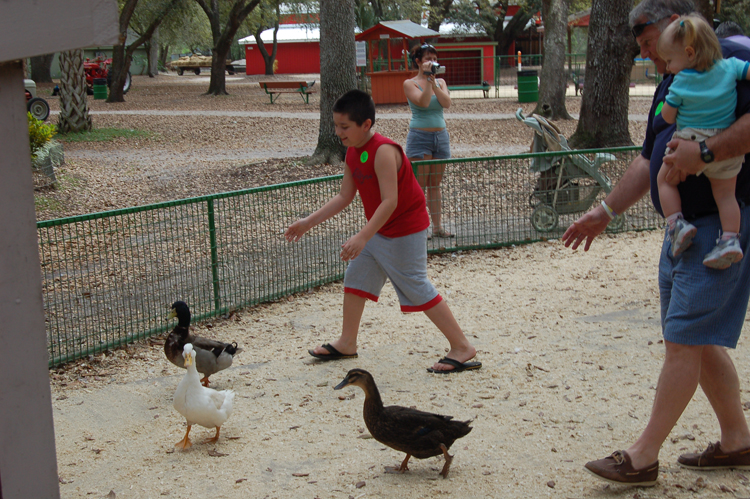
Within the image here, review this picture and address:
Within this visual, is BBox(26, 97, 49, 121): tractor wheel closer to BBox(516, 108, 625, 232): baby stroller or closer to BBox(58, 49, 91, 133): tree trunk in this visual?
BBox(58, 49, 91, 133): tree trunk

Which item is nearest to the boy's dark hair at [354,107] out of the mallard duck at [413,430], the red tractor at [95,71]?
the mallard duck at [413,430]

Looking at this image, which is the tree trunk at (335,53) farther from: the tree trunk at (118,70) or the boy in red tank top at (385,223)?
the tree trunk at (118,70)

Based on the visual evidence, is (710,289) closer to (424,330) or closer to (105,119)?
(424,330)

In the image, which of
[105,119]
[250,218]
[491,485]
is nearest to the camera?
[491,485]

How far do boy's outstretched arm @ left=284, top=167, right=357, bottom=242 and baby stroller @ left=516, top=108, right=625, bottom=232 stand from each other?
13.0 ft

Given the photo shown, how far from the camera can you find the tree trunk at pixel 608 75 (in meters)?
12.3

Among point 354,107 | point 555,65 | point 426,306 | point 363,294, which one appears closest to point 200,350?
point 363,294

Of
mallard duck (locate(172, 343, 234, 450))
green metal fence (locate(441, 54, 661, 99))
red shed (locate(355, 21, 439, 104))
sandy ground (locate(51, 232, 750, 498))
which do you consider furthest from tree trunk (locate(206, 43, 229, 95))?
mallard duck (locate(172, 343, 234, 450))

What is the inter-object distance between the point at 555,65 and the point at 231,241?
16215 millimetres

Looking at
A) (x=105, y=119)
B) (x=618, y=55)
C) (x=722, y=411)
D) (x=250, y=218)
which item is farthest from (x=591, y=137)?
(x=105, y=119)

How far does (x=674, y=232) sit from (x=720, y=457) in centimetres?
114

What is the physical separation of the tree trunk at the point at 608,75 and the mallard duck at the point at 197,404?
33.4 ft

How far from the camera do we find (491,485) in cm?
335

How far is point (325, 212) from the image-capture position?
4.76m
